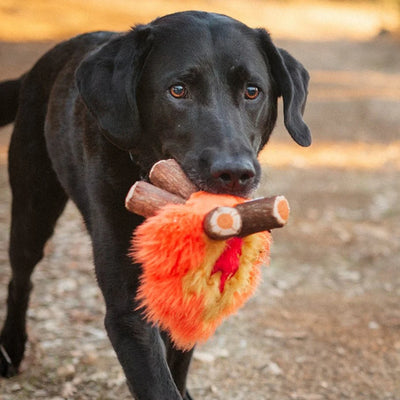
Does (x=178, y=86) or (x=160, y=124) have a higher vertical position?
(x=178, y=86)

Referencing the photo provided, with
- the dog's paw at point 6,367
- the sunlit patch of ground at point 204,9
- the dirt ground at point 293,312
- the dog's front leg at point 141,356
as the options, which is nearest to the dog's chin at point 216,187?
the dog's front leg at point 141,356

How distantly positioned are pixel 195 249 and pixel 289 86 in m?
1.13

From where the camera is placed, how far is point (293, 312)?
4676mm

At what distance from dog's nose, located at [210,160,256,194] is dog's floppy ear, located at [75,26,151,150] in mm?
514

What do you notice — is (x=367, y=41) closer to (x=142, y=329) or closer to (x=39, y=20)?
(x=39, y=20)

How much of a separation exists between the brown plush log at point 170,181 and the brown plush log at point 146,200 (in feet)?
0.31

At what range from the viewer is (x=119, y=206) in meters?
2.83

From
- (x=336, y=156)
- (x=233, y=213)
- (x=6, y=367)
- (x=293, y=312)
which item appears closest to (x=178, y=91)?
(x=233, y=213)

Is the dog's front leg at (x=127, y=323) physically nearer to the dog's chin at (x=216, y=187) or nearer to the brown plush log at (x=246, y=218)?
the dog's chin at (x=216, y=187)

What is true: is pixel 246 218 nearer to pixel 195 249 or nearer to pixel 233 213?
pixel 233 213

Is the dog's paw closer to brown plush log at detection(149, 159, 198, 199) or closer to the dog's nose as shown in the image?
brown plush log at detection(149, 159, 198, 199)

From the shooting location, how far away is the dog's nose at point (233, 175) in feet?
7.77

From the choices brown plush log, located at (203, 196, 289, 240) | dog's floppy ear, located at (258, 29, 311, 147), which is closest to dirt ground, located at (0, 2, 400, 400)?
dog's floppy ear, located at (258, 29, 311, 147)

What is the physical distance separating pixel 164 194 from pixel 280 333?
227 cm
